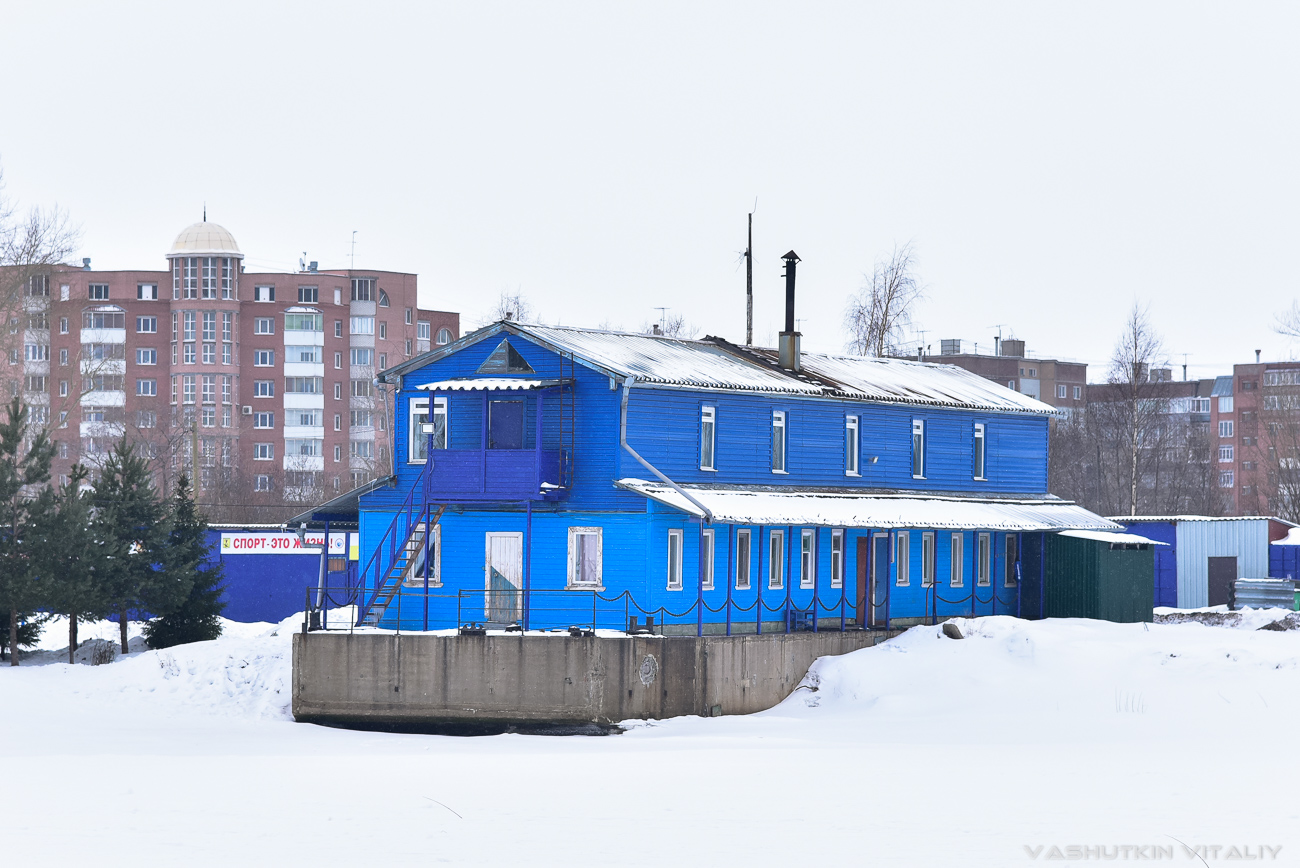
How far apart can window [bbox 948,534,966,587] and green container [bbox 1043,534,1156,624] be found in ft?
9.05

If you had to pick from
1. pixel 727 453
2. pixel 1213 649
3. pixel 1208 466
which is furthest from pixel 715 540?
pixel 1208 466

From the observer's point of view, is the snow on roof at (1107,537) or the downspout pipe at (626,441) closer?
the downspout pipe at (626,441)

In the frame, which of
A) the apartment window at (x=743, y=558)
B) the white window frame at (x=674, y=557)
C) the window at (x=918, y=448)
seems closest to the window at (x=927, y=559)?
the window at (x=918, y=448)

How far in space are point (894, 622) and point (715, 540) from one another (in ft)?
21.5

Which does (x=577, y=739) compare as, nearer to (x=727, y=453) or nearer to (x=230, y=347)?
(x=727, y=453)

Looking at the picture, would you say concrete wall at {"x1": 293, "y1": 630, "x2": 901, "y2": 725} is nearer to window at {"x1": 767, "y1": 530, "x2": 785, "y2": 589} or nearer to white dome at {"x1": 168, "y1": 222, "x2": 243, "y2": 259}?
window at {"x1": 767, "y1": 530, "x2": 785, "y2": 589}

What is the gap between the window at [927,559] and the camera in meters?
44.5

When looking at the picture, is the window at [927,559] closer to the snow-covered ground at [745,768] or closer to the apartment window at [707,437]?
the snow-covered ground at [745,768]

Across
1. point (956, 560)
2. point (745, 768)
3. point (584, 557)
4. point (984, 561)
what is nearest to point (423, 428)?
point (584, 557)

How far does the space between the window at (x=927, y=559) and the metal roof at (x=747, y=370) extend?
3.43 meters

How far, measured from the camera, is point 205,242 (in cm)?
12088

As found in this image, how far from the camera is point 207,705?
3597 centimetres

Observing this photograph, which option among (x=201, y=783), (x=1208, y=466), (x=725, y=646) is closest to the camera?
Answer: (x=201, y=783)

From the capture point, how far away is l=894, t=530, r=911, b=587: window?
144 ft
